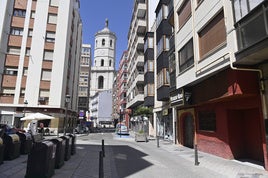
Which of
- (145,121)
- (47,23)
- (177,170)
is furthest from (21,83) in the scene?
(177,170)

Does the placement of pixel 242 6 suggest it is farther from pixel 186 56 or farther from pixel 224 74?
pixel 186 56

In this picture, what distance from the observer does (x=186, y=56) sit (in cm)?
1444

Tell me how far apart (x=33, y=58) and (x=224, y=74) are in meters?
29.7

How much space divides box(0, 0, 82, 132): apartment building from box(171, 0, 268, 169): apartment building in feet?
72.8

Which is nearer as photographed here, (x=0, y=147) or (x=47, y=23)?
(x=0, y=147)

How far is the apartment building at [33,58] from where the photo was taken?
102 ft

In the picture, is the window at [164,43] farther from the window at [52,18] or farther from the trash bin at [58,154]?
the window at [52,18]

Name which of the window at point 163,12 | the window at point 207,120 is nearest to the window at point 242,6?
the window at point 207,120

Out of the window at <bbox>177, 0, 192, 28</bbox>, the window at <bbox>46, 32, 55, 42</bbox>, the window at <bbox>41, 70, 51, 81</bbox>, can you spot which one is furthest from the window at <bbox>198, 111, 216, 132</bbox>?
the window at <bbox>46, 32, 55, 42</bbox>

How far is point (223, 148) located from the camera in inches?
455

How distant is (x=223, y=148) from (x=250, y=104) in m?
3.11

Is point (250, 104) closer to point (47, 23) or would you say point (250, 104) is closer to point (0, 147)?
point (0, 147)

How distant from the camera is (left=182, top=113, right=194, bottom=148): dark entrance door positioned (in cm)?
1639

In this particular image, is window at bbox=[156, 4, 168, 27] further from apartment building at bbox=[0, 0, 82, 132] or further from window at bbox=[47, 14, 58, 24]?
window at bbox=[47, 14, 58, 24]
